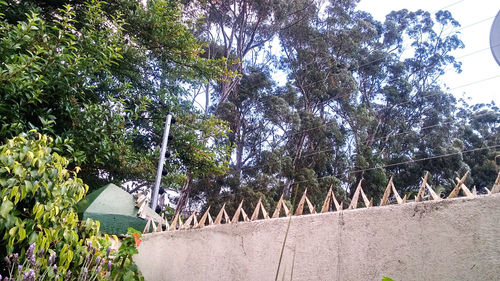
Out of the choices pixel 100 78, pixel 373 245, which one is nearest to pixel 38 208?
pixel 373 245

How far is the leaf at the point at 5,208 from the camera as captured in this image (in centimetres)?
148

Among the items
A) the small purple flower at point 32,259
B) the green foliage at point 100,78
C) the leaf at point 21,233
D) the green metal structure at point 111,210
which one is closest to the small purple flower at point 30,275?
the small purple flower at point 32,259

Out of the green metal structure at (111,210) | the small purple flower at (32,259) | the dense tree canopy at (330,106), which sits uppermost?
the dense tree canopy at (330,106)

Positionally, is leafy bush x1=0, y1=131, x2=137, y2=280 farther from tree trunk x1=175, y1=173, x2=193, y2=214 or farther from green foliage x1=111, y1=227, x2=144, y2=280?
tree trunk x1=175, y1=173, x2=193, y2=214

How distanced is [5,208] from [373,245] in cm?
139

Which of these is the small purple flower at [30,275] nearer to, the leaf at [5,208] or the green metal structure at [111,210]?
the leaf at [5,208]

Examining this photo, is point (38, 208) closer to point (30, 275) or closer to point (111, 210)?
point (30, 275)


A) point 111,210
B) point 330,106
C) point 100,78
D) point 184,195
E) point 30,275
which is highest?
point 330,106

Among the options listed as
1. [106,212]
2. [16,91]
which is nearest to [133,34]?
[16,91]

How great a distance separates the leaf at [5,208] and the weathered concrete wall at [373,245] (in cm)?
87

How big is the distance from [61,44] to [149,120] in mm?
2803

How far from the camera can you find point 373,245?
1.23 metres

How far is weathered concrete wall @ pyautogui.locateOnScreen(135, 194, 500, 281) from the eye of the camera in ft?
3.33

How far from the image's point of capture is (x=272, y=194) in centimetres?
1167
